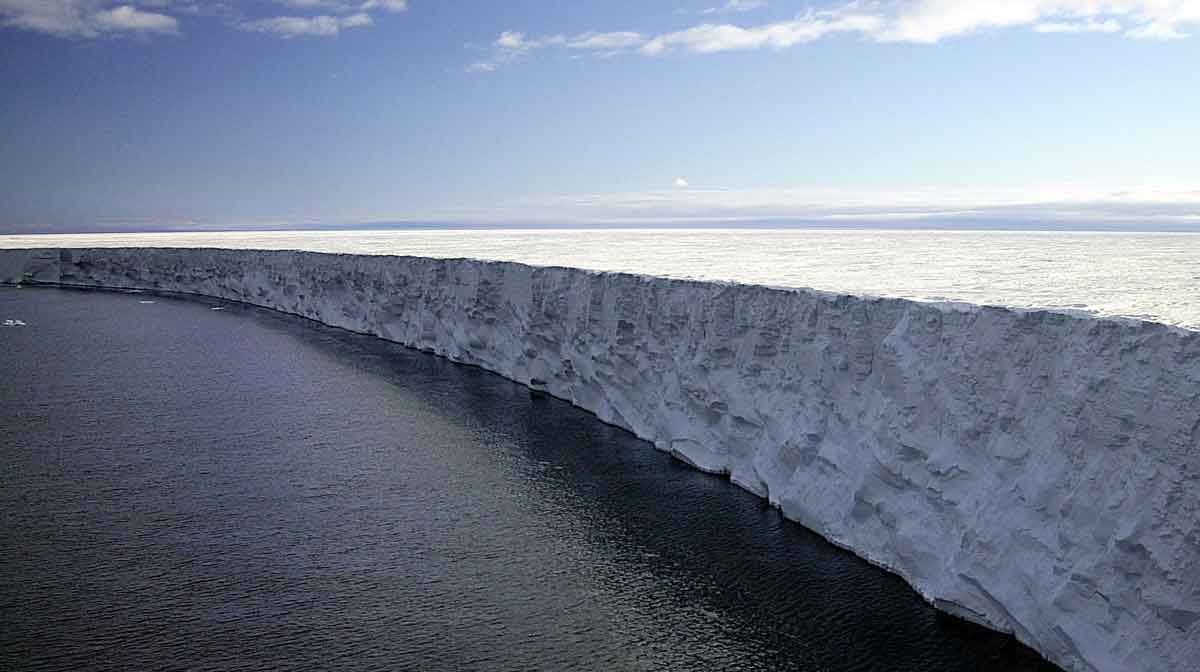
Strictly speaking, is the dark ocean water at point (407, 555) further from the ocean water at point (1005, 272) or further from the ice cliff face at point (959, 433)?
the ocean water at point (1005, 272)

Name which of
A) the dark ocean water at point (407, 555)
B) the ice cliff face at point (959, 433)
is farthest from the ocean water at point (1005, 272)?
the dark ocean water at point (407, 555)

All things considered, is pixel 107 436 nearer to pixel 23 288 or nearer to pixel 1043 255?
pixel 1043 255

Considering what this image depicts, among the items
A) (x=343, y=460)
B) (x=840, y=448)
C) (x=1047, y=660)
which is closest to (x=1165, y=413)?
(x=1047, y=660)

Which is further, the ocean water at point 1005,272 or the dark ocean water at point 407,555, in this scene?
the ocean water at point 1005,272

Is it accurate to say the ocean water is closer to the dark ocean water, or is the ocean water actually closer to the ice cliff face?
the ice cliff face

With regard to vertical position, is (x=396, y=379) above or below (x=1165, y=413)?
below

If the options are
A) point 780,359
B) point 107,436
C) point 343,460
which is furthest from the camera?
point 107,436
